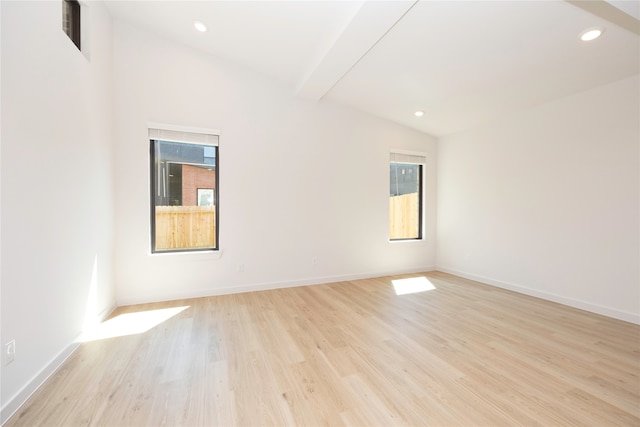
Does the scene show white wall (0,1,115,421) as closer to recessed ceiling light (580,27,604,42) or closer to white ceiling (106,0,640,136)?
white ceiling (106,0,640,136)

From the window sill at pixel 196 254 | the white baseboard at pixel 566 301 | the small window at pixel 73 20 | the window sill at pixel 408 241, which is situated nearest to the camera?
the small window at pixel 73 20

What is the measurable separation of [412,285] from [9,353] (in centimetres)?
421

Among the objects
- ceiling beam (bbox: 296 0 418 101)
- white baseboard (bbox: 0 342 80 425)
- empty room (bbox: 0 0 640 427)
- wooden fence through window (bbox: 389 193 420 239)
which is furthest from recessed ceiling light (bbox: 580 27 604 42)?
white baseboard (bbox: 0 342 80 425)

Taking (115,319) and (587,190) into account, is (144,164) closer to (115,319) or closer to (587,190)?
(115,319)

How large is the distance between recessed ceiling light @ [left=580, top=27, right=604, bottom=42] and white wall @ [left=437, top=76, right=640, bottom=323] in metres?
1.10

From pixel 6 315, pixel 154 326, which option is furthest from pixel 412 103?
pixel 6 315

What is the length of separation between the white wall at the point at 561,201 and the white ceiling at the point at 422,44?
34cm

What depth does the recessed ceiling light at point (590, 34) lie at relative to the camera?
2.20m

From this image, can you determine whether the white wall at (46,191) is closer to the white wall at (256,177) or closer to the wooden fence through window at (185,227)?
the white wall at (256,177)

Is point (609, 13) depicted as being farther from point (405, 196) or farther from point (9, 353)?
point (9, 353)

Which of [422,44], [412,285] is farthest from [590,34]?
[412,285]

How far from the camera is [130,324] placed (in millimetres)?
2701

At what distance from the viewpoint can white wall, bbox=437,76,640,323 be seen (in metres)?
2.88

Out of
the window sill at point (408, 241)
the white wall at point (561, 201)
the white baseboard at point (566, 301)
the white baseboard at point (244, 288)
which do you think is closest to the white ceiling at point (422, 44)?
the white wall at point (561, 201)
